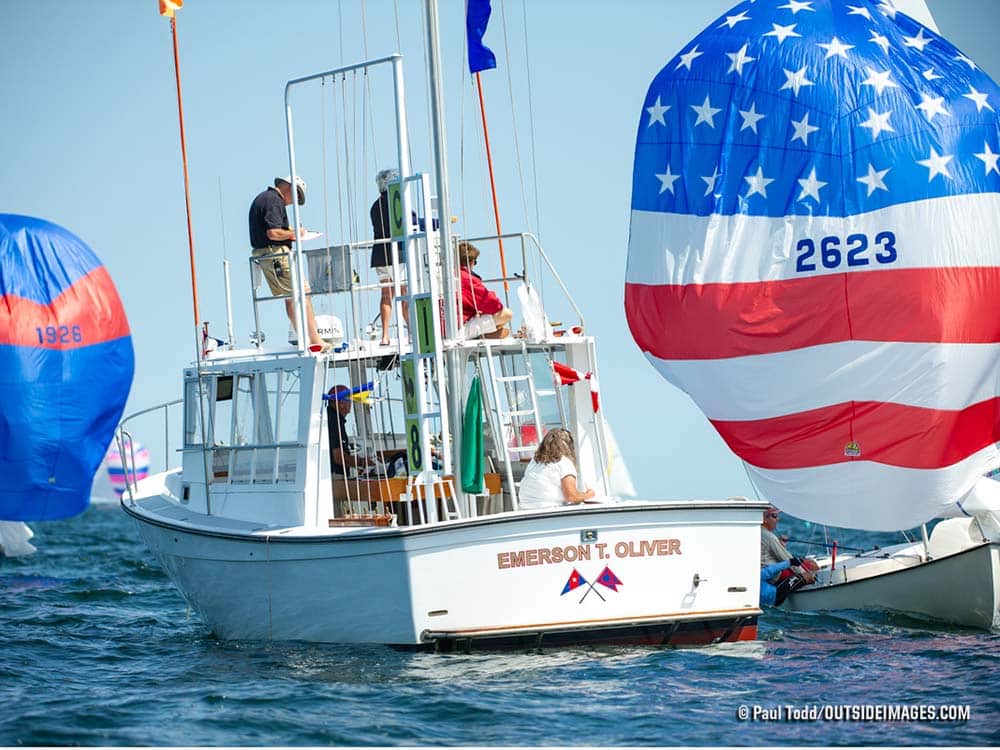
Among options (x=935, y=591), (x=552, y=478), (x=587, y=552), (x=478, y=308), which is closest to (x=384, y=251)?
(x=478, y=308)

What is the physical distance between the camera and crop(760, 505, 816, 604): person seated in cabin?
15.5 meters

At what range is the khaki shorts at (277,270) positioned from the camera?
13445mm

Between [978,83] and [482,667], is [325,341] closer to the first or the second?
[482,667]

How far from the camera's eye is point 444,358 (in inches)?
477

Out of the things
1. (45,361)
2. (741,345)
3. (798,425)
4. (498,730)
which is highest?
(45,361)

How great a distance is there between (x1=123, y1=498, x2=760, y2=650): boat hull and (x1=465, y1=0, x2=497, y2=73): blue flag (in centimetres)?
502

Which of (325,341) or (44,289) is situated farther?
(44,289)

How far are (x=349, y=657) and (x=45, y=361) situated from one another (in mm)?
10300

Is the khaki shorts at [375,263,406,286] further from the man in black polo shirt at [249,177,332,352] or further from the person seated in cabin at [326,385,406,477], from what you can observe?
the person seated in cabin at [326,385,406,477]

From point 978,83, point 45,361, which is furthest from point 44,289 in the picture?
point 978,83

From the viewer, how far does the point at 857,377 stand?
12789 millimetres

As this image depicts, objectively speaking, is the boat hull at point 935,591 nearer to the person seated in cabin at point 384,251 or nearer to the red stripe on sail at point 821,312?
the red stripe on sail at point 821,312

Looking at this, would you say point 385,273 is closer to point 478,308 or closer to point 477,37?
point 478,308

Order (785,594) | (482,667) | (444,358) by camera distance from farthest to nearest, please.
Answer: (785,594)
(444,358)
(482,667)
